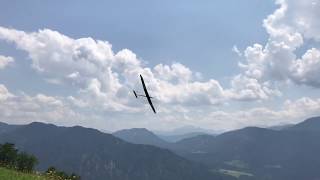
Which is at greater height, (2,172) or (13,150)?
(13,150)

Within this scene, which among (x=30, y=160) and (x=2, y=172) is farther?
(x=30, y=160)

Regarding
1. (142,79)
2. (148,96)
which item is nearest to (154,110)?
(148,96)

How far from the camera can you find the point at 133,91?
15695 mm

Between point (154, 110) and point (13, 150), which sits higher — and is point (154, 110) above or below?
below

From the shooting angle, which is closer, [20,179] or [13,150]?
[20,179]

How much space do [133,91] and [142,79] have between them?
8.93 ft

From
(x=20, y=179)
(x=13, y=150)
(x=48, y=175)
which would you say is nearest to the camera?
(x=20, y=179)

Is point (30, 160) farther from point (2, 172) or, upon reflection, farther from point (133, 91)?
point (133, 91)

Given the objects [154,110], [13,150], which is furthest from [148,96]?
[13,150]

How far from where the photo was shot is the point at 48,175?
25.3 m

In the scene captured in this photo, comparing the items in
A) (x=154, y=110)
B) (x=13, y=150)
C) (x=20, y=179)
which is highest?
(x=13, y=150)

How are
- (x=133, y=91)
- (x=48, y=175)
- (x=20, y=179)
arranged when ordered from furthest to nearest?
(x=48, y=175), (x=20, y=179), (x=133, y=91)

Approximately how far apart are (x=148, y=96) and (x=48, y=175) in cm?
1334

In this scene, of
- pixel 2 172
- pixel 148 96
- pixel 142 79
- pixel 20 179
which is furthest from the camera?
pixel 2 172
